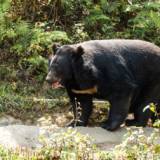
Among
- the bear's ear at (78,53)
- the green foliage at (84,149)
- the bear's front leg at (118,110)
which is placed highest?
the bear's ear at (78,53)

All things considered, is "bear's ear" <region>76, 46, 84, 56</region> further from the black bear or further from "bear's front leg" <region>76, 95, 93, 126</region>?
"bear's front leg" <region>76, 95, 93, 126</region>

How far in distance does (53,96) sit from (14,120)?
1067mm

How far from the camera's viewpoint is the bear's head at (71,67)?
345 inches

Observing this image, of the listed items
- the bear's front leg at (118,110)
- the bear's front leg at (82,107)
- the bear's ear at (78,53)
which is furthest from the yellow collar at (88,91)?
the bear's ear at (78,53)

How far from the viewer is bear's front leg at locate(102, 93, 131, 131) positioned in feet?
29.2

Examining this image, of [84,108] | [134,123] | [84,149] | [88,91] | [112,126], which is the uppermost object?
[84,149]

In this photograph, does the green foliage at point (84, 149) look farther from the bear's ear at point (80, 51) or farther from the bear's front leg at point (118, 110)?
the bear's ear at point (80, 51)

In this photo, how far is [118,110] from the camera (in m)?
8.94

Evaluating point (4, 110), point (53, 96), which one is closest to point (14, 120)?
point (4, 110)

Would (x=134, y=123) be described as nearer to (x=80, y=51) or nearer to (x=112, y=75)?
(x=112, y=75)

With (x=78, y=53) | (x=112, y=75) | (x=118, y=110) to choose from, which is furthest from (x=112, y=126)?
(x=78, y=53)

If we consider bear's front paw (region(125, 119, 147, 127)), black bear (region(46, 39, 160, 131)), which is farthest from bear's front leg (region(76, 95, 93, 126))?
bear's front paw (region(125, 119, 147, 127))

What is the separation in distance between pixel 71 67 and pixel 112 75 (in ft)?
2.07

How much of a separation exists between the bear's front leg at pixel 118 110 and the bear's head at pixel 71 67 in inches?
18.5
